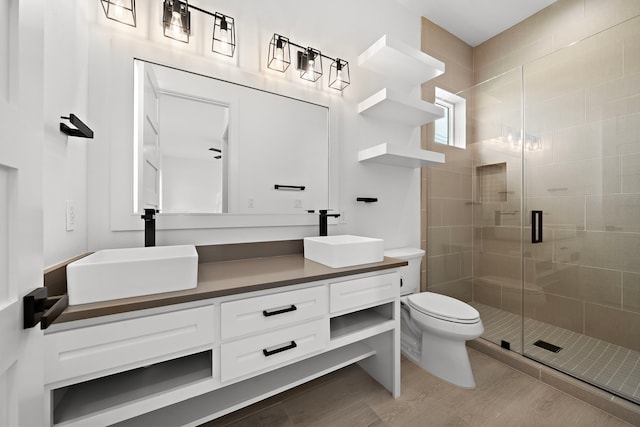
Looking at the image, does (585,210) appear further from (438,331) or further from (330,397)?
(330,397)

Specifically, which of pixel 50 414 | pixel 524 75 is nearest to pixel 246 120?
pixel 50 414

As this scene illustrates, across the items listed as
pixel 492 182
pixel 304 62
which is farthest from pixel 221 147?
pixel 492 182

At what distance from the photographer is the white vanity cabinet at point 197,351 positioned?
833 mm

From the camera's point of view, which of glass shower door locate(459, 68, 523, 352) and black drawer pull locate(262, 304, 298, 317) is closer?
black drawer pull locate(262, 304, 298, 317)

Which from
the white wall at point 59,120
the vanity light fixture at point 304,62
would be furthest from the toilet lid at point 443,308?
the white wall at point 59,120

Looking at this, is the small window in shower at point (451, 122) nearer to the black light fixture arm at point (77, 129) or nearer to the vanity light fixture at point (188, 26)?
the vanity light fixture at point (188, 26)

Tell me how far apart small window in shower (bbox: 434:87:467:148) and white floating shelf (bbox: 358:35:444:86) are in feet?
1.46

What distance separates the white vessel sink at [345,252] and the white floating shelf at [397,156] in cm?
72

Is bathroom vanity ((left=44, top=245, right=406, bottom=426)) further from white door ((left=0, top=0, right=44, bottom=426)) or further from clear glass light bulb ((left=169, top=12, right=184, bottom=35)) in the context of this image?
clear glass light bulb ((left=169, top=12, right=184, bottom=35))

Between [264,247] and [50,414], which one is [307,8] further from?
[50,414]

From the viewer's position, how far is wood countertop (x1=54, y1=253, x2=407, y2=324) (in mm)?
819

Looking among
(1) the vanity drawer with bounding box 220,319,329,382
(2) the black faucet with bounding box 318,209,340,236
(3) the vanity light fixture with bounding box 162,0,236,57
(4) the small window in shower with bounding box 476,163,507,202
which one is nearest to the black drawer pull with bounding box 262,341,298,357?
(1) the vanity drawer with bounding box 220,319,329,382

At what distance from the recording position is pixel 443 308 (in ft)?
5.89

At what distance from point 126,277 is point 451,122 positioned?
2.94 metres
